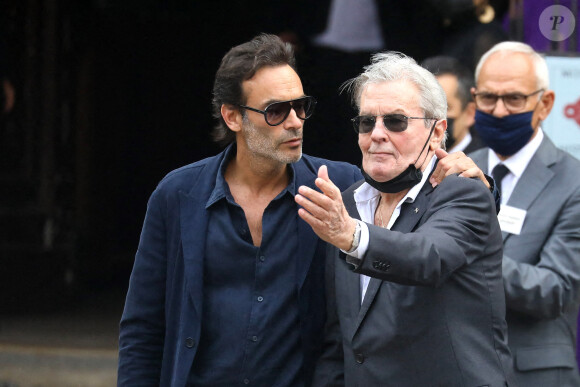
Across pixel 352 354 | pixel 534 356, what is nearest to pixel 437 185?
pixel 352 354

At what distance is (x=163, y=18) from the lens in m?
8.98

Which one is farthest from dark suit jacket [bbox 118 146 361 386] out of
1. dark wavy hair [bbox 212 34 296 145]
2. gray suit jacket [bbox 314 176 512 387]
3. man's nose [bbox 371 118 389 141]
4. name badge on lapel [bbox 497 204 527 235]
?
name badge on lapel [bbox 497 204 527 235]

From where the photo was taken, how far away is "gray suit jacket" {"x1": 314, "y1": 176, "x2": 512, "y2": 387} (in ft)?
9.69

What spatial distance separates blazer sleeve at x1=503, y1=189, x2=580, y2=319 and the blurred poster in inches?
56.1

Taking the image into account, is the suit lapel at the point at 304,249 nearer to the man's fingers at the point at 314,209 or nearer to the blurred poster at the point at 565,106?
the man's fingers at the point at 314,209

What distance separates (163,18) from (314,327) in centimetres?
597

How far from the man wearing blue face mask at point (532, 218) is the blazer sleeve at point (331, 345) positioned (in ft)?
2.53

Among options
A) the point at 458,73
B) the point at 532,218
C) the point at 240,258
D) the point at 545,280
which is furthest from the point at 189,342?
the point at 458,73

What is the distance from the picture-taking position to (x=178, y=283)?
3.55m

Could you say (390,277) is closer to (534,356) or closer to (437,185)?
(437,185)

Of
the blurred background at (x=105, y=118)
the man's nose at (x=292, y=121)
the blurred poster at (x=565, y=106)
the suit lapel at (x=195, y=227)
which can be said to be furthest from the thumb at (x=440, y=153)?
the blurred background at (x=105, y=118)

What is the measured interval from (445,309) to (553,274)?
109 centimetres

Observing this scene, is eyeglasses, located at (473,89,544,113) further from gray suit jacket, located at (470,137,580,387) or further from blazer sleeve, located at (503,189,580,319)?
blazer sleeve, located at (503,189,580,319)

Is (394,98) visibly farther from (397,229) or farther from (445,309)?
(445,309)
